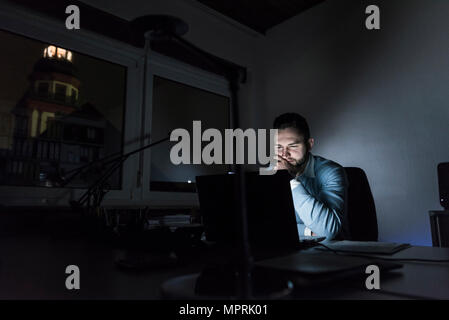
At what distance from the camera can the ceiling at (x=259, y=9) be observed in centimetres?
284

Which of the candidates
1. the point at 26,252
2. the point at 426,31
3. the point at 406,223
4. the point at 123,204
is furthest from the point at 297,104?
the point at 26,252

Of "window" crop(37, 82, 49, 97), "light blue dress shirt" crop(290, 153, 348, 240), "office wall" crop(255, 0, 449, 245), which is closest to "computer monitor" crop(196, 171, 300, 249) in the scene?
"light blue dress shirt" crop(290, 153, 348, 240)

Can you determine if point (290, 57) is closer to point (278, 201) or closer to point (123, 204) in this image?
point (123, 204)

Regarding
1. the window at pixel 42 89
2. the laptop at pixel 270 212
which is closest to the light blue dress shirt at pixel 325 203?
the laptop at pixel 270 212

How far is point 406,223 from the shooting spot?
7.32 feet

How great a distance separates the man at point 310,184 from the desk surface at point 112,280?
25.5 inches

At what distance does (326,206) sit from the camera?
1.50 meters

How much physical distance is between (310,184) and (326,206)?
0.29 m

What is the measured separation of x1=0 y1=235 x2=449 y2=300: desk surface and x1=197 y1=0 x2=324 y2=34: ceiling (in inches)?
103

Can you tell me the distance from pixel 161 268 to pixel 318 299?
A: 0.33m

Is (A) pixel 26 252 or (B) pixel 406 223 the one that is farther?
(B) pixel 406 223

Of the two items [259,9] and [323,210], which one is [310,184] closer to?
[323,210]

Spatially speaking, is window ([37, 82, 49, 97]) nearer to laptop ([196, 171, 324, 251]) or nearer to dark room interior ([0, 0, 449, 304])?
dark room interior ([0, 0, 449, 304])
